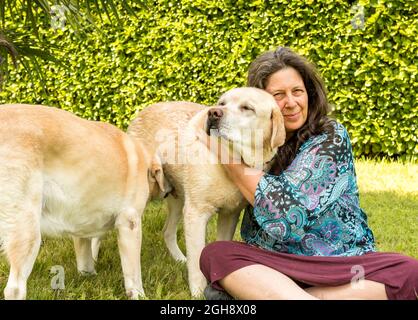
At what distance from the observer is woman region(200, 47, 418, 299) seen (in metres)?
2.71

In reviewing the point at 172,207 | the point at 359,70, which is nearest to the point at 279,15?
the point at 359,70

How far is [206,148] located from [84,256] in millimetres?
1022

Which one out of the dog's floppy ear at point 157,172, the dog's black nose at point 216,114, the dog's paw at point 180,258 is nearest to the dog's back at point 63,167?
the dog's floppy ear at point 157,172

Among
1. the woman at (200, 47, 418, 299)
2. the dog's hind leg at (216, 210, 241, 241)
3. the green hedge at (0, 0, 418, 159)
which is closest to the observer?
the woman at (200, 47, 418, 299)

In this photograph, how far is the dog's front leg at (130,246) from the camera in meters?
3.03

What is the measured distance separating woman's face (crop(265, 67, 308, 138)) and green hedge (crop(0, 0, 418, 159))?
355 centimetres

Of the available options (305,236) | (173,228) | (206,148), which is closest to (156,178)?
(206,148)

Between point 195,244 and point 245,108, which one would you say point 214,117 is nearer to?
point 245,108

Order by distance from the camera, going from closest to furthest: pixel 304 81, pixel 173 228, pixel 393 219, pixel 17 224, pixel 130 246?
pixel 17 224 < pixel 130 246 < pixel 304 81 < pixel 173 228 < pixel 393 219

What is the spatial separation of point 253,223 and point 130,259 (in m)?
0.72

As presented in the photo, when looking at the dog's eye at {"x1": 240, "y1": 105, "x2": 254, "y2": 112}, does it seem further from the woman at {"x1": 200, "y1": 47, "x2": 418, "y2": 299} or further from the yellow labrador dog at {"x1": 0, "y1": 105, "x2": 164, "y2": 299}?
the yellow labrador dog at {"x1": 0, "y1": 105, "x2": 164, "y2": 299}

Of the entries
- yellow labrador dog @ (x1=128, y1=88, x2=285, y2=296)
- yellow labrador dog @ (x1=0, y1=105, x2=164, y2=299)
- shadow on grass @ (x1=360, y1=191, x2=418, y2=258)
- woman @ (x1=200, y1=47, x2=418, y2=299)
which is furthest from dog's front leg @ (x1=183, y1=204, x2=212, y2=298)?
shadow on grass @ (x1=360, y1=191, x2=418, y2=258)

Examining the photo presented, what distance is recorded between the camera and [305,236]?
2875mm

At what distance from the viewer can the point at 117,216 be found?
304 centimetres
